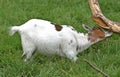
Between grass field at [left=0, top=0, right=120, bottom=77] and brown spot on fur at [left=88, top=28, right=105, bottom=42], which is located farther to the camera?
brown spot on fur at [left=88, top=28, right=105, bottom=42]

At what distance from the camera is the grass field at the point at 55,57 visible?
19.6 ft

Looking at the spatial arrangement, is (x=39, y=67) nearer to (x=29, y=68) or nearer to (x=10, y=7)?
(x=29, y=68)

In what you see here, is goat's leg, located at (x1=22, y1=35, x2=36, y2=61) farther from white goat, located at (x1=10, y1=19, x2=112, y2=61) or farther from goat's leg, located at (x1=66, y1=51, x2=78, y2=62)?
goat's leg, located at (x1=66, y1=51, x2=78, y2=62)

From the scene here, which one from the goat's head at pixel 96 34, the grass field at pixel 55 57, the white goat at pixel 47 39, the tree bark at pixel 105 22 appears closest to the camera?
the grass field at pixel 55 57

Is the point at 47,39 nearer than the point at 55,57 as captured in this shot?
Yes

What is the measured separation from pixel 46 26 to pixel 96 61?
0.86 m

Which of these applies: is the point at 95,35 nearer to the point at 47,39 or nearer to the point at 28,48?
the point at 47,39

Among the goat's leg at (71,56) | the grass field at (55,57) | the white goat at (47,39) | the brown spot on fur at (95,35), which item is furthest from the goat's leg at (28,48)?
the brown spot on fur at (95,35)

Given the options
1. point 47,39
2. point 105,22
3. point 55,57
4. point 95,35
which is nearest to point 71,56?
point 55,57

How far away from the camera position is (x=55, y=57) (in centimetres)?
677

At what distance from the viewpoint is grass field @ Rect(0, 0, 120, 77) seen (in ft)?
19.6

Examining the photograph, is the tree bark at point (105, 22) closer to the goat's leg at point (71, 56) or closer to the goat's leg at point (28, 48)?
the goat's leg at point (71, 56)

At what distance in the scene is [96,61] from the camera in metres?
6.52

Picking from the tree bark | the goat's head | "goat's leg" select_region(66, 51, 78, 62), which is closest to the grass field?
"goat's leg" select_region(66, 51, 78, 62)
